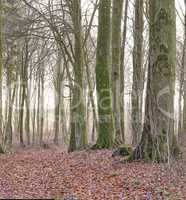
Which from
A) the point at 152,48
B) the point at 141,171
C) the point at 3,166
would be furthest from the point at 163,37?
the point at 3,166

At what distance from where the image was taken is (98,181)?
388 inches

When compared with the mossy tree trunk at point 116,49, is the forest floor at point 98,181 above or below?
below

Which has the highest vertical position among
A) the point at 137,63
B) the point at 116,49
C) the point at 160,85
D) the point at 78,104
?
the point at 116,49

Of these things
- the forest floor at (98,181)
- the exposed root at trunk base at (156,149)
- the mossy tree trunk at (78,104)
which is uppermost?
the mossy tree trunk at (78,104)

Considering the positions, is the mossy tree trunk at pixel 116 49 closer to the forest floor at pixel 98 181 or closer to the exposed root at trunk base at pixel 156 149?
the forest floor at pixel 98 181

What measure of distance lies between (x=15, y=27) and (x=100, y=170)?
11.2m

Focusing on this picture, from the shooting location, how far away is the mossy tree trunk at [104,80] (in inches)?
649

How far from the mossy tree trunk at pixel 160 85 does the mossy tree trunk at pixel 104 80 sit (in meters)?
4.87

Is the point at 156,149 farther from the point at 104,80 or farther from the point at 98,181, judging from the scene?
the point at 104,80

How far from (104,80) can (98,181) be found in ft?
23.8

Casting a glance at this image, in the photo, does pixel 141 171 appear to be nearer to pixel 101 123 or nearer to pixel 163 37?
→ pixel 163 37

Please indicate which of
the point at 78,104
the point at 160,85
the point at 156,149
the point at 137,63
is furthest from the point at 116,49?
the point at 156,149

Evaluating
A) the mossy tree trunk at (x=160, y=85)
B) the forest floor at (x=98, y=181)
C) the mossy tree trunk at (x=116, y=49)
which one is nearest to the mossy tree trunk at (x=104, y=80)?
the mossy tree trunk at (x=116, y=49)

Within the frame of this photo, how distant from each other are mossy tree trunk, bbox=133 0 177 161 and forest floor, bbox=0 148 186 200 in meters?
0.66
